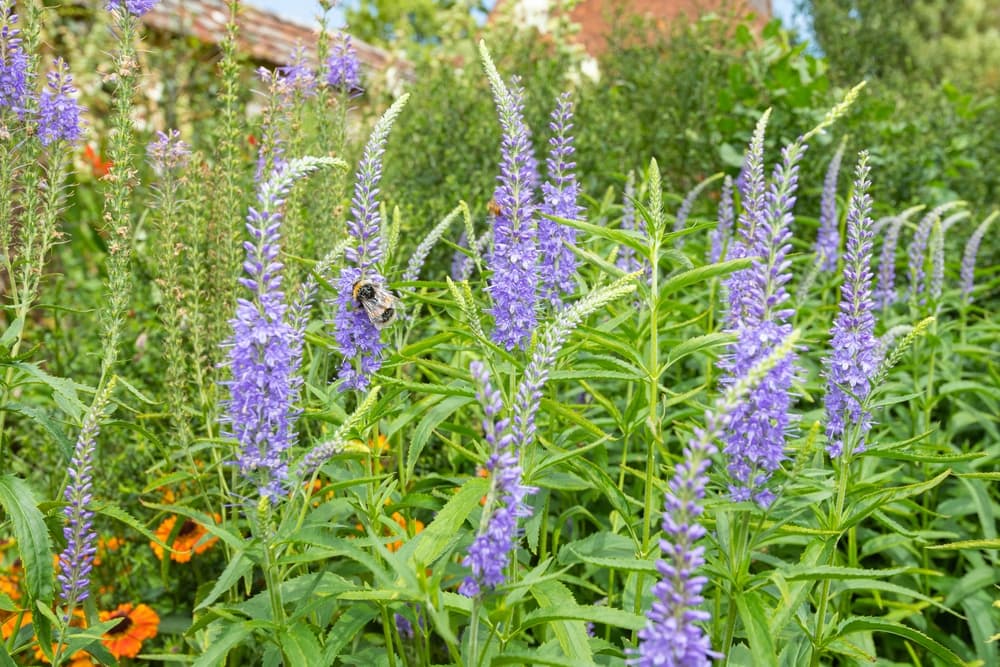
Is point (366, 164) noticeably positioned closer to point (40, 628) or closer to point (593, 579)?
point (40, 628)

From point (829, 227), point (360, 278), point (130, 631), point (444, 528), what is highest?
point (829, 227)

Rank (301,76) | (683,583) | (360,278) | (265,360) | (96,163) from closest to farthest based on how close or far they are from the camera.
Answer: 1. (683,583)
2. (265,360)
3. (360,278)
4. (301,76)
5. (96,163)

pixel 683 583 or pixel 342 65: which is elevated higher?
pixel 342 65

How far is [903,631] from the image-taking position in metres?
2.71

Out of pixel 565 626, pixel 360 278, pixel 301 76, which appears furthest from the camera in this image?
pixel 301 76

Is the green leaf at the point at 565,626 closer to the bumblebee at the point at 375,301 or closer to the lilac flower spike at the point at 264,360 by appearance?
the lilac flower spike at the point at 264,360

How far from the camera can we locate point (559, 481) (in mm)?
3098

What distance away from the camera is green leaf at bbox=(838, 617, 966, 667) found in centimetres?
267

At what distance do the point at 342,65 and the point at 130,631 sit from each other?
8.63 feet

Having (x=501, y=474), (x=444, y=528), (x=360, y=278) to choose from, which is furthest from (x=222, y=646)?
(x=360, y=278)

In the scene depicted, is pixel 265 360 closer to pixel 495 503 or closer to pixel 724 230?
pixel 495 503

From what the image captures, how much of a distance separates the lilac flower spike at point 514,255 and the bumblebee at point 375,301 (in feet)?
1.10

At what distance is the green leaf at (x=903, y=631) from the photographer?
267 centimetres

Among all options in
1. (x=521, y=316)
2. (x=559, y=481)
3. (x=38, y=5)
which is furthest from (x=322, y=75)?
(x=559, y=481)
